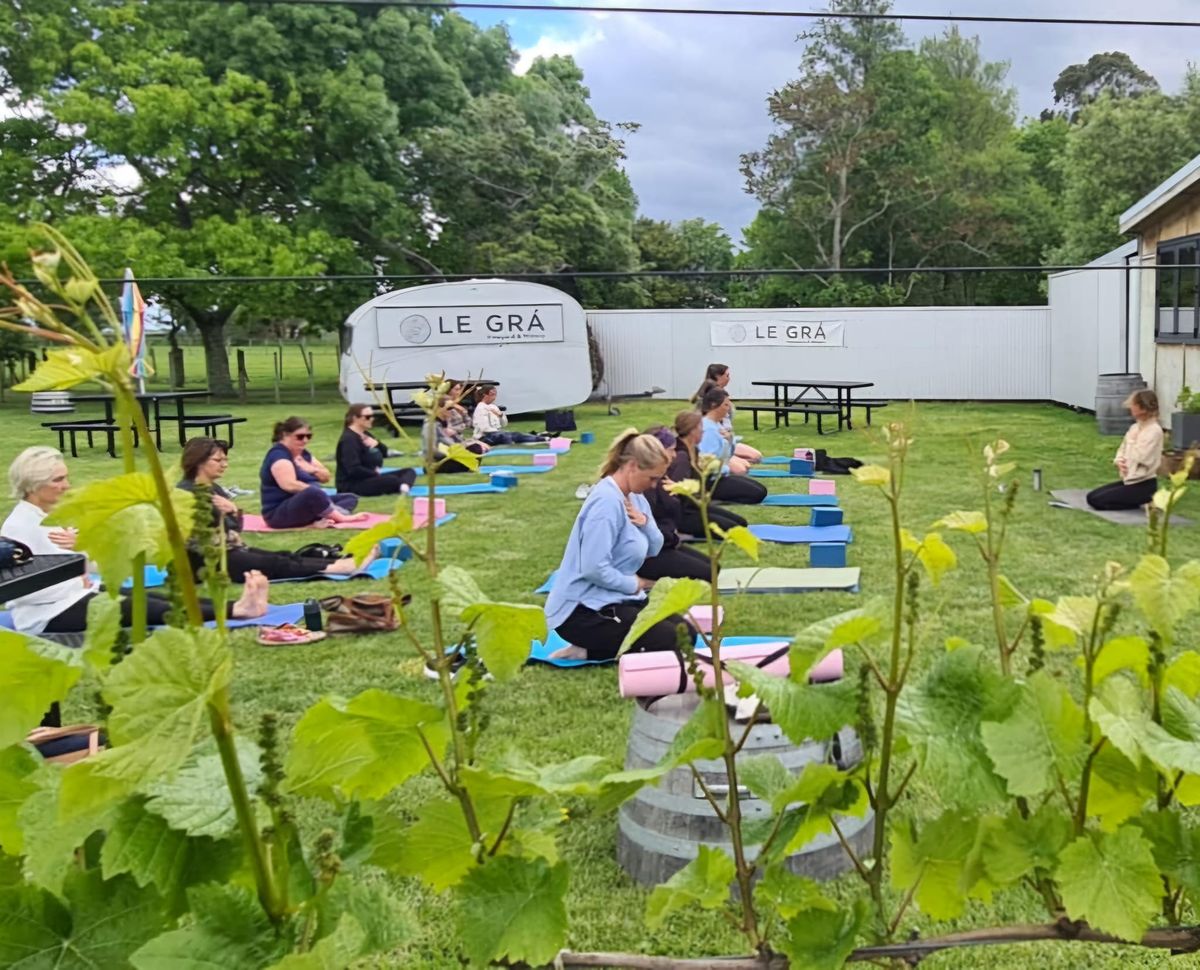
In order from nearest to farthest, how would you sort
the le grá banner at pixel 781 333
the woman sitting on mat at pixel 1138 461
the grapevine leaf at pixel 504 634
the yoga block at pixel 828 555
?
the grapevine leaf at pixel 504 634, the yoga block at pixel 828 555, the woman sitting on mat at pixel 1138 461, the le grá banner at pixel 781 333

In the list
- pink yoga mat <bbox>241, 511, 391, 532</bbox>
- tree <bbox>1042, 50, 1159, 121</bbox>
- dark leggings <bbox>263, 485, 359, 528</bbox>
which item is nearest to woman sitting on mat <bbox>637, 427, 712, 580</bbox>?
pink yoga mat <bbox>241, 511, 391, 532</bbox>

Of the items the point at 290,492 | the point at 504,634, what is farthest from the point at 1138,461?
the point at 504,634

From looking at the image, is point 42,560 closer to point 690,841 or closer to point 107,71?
point 690,841

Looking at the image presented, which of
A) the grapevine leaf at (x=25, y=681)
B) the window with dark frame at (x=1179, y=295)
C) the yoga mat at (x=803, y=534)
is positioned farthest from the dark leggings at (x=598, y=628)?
the window with dark frame at (x=1179, y=295)

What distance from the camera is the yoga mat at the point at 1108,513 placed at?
962 cm

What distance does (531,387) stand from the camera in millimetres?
21875

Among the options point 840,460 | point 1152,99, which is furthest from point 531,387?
point 1152,99

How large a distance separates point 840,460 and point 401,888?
10.9m

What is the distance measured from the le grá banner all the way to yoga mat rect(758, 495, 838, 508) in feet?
47.0

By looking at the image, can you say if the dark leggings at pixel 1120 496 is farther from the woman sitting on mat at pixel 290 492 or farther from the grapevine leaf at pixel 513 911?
the grapevine leaf at pixel 513 911

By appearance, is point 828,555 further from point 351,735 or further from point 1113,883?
point 351,735

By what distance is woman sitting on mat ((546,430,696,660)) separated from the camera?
5652mm

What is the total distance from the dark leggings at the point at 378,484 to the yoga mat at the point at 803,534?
4.37 metres

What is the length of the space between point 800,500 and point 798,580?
3.80 m
